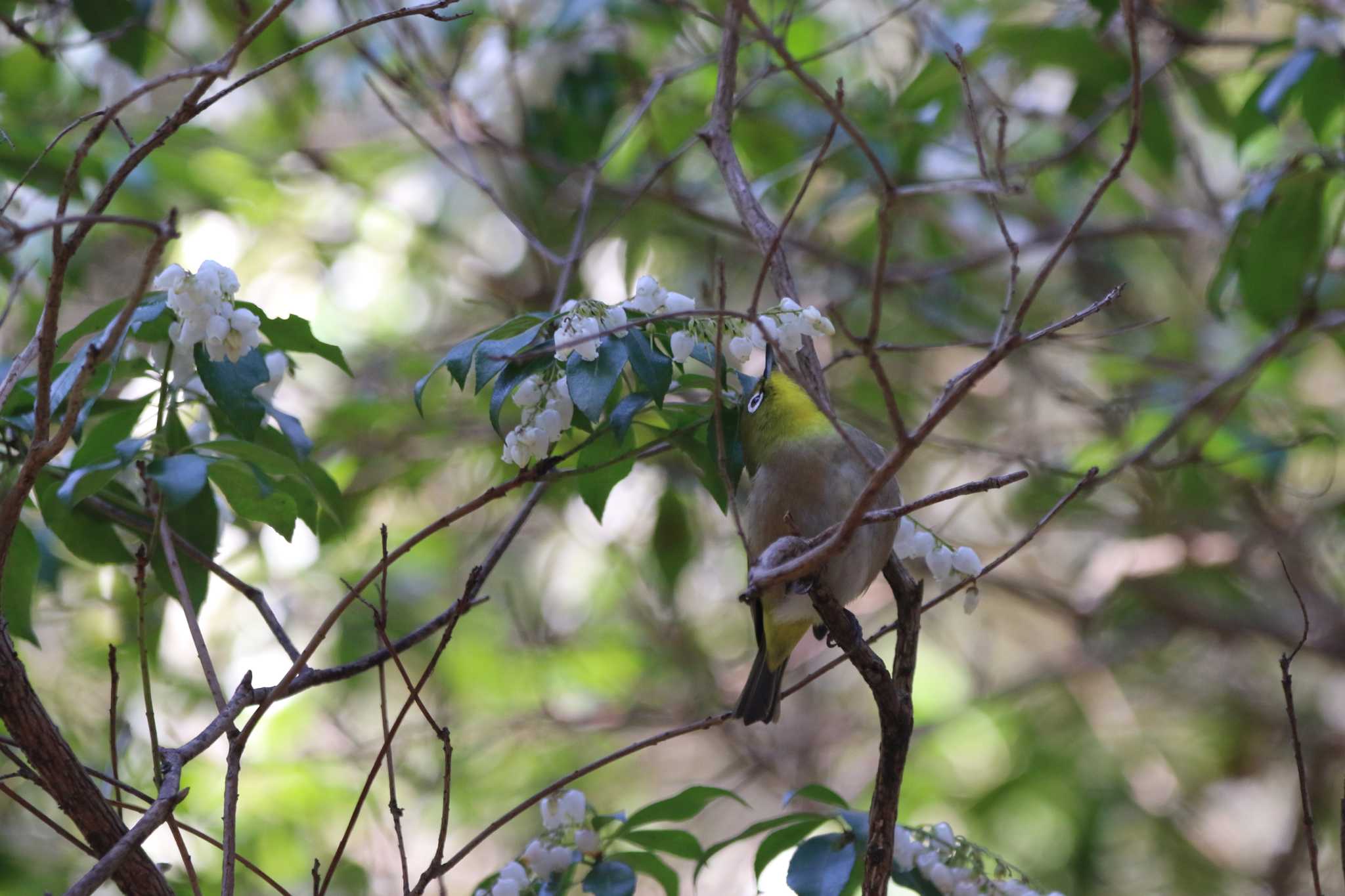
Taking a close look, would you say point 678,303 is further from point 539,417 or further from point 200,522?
point 200,522

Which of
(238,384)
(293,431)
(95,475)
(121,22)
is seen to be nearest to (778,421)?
(293,431)

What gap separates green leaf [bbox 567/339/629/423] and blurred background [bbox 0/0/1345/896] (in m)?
1.63

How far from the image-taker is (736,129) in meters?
4.19

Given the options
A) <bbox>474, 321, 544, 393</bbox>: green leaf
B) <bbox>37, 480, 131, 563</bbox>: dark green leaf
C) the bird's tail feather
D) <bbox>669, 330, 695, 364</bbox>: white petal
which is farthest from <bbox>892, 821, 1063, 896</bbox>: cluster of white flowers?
<bbox>37, 480, 131, 563</bbox>: dark green leaf

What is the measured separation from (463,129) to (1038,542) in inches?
134

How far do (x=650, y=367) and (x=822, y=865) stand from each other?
0.84m

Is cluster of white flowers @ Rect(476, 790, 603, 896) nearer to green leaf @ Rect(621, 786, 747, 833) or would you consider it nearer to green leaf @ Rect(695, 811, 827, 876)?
green leaf @ Rect(621, 786, 747, 833)

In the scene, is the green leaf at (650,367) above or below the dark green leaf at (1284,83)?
below

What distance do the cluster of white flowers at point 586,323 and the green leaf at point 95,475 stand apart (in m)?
0.66

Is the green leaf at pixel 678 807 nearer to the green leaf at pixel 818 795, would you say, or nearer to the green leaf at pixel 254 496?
the green leaf at pixel 818 795

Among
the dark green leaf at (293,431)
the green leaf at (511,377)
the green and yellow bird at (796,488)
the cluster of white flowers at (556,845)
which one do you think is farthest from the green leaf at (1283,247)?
the dark green leaf at (293,431)

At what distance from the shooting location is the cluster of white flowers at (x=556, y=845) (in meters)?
2.02

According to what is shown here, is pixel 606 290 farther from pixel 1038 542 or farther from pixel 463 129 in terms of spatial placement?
pixel 1038 542

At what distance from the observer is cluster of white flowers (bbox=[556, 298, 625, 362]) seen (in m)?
1.78
